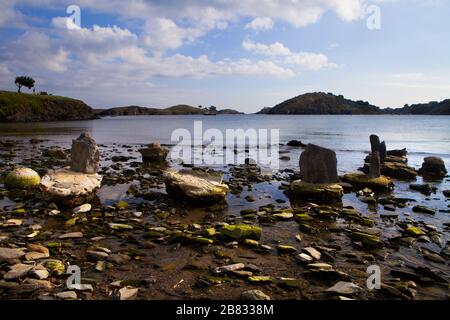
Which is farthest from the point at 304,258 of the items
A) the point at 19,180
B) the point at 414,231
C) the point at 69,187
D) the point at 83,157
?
the point at 19,180

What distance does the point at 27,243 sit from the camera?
9672mm

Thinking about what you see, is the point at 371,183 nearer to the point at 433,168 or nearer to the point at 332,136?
the point at 433,168

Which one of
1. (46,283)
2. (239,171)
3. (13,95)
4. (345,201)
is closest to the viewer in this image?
(46,283)

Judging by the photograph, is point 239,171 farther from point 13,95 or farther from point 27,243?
point 13,95

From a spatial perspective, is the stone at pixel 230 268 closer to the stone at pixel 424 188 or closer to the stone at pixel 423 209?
the stone at pixel 423 209

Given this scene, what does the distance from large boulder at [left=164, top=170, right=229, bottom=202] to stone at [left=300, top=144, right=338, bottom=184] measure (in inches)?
174

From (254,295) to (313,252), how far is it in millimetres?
3021

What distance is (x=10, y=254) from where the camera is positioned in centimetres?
843

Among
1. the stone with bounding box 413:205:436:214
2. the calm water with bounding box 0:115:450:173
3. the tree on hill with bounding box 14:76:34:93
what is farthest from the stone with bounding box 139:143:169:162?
the tree on hill with bounding box 14:76:34:93

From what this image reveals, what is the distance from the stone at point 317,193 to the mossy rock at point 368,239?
4.84 metres

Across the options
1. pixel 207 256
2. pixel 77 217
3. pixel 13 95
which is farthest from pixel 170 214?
pixel 13 95

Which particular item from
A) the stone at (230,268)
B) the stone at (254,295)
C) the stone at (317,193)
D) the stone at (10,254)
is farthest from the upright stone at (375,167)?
the stone at (10,254)

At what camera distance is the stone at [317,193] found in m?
15.8

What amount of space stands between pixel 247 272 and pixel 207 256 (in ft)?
4.78
